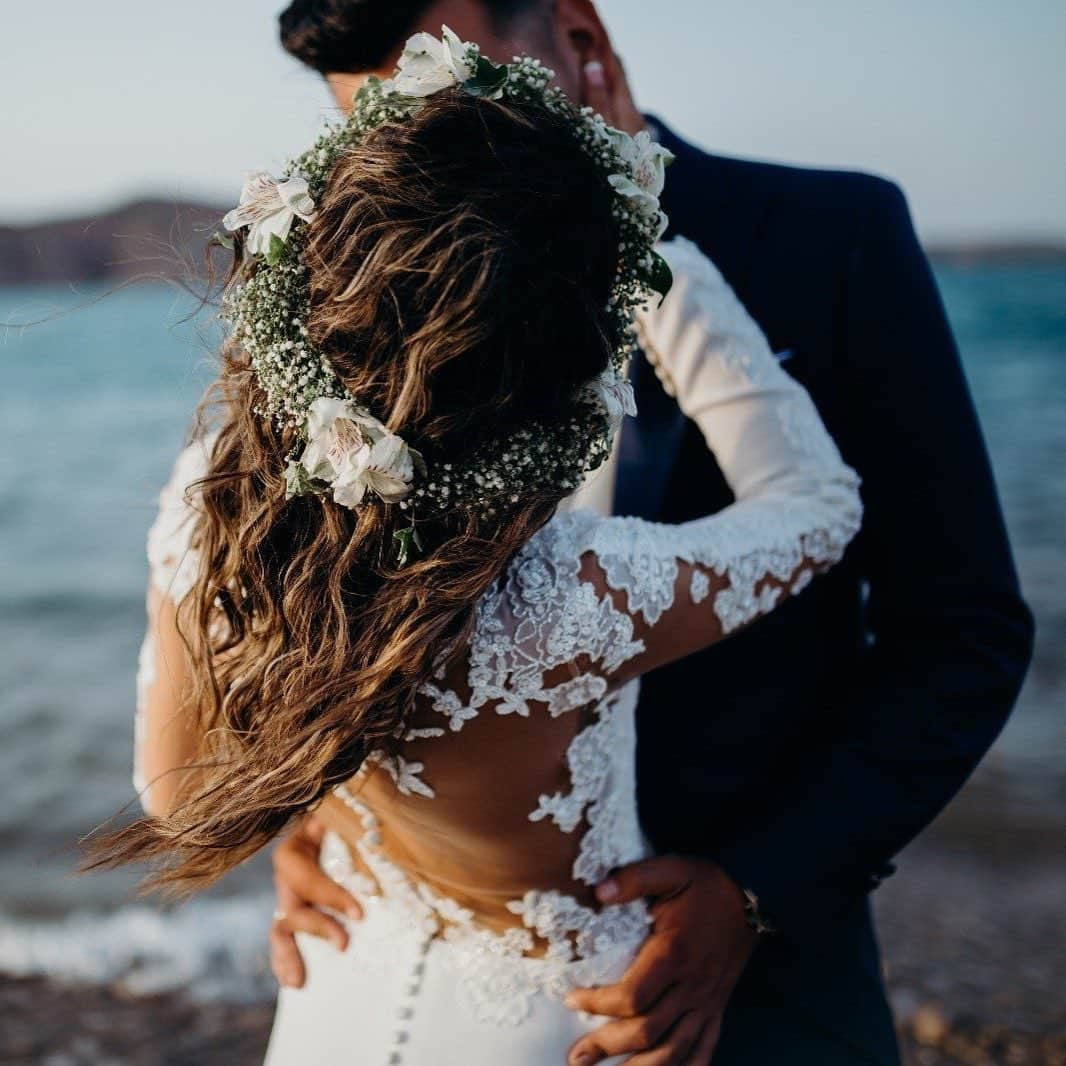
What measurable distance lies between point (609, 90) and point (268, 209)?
3.10ft

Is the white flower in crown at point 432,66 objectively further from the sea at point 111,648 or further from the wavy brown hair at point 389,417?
the sea at point 111,648

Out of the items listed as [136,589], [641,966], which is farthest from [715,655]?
[136,589]

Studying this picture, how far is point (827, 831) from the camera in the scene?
1927 mm

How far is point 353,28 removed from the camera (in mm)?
1948

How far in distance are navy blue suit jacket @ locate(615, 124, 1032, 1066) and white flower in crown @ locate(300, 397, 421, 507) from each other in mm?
695

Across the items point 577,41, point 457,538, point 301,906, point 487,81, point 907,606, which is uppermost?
point 577,41

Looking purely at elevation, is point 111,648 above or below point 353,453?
below

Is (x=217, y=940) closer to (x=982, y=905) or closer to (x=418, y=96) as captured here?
(x=982, y=905)

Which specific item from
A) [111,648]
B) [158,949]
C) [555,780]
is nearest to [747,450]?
[555,780]

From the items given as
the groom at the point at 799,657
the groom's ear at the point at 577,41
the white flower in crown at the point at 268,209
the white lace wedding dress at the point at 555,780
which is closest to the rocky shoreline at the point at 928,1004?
the groom at the point at 799,657

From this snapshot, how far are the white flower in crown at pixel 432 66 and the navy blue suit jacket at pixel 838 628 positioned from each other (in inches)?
27.7

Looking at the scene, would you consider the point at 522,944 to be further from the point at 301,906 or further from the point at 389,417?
the point at 389,417

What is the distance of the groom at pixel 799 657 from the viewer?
188cm

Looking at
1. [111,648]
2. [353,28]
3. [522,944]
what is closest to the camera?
[522,944]
